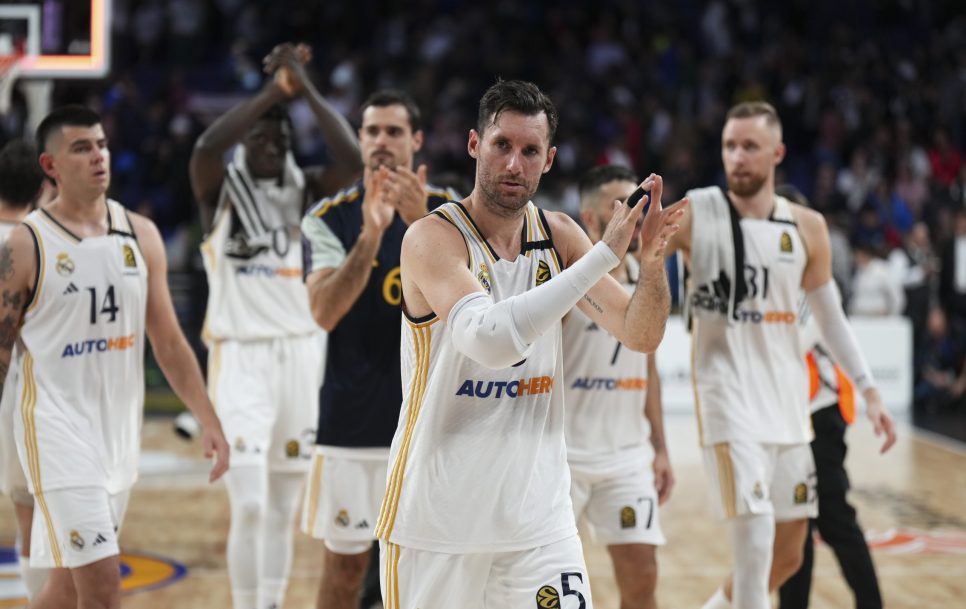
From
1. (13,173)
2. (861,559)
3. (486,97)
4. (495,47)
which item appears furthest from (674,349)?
(486,97)

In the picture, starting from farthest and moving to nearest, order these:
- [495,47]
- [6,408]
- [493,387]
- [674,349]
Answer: [495,47] → [674,349] → [6,408] → [493,387]

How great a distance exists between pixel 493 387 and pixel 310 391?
9.34 feet

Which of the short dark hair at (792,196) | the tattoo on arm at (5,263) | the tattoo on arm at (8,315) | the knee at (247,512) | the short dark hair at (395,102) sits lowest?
the knee at (247,512)

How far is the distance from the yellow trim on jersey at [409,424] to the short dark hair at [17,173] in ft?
10.4

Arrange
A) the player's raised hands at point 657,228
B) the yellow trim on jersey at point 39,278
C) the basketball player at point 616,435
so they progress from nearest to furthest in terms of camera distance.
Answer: the player's raised hands at point 657,228 → the yellow trim on jersey at point 39,278 → the basketball player at point 616,435

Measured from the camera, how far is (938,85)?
2170 centimetres

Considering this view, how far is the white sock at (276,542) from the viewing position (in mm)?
6219

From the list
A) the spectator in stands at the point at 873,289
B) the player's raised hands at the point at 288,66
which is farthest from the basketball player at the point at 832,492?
the spectator in stands at the point at 873,289

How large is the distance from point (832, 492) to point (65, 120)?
412 centimetres

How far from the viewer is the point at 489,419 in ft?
12.9

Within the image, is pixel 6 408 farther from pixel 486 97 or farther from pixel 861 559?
pixel 861 559

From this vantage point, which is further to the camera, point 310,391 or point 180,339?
point 310,391

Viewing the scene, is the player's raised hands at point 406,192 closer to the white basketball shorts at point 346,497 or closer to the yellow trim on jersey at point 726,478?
the white basketball shorts at point 346,497

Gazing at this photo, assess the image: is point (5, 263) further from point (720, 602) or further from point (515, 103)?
point (720, 602)
